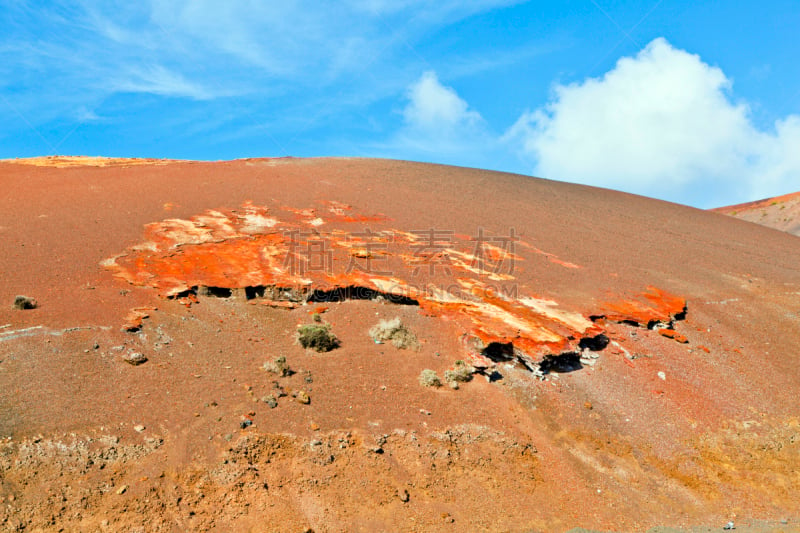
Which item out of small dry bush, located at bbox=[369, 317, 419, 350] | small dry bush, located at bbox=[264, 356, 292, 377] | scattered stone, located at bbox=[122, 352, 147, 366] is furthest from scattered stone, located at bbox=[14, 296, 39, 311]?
small dry bush, located at bbox=[369, 317, 419, 350]

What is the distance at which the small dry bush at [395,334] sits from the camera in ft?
32.9

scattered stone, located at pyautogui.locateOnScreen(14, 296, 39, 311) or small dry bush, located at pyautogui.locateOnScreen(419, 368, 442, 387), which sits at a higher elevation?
scattered stone, located at pyautogui.locateOnScreen(14, 296, 39, 311)

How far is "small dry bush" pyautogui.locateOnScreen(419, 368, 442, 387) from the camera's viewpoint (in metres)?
9.02

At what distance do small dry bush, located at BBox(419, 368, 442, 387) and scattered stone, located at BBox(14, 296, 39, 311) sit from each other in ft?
24.5

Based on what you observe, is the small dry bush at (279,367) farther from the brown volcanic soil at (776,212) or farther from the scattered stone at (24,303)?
the brown volcanic soil at (776,212)

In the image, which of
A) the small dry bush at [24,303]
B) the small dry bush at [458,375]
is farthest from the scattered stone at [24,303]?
the small dry bush at [458,375]

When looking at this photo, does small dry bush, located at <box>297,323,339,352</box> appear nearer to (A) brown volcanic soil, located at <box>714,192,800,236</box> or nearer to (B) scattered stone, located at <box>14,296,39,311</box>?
(B) scattered stone, located at <box>14,296,39,311</box>

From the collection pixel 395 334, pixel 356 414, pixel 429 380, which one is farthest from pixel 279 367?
pixel 429 380

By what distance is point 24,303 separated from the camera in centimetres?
856

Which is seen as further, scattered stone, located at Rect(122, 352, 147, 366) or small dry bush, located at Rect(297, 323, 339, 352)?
small dry bush, located at Rect(297, 323, 339, 352)

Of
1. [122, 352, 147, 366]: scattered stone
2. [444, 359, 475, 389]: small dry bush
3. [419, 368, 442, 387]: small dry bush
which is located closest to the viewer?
[122, 352, 147, 366]: scattered stone

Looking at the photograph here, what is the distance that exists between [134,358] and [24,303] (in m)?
2.67

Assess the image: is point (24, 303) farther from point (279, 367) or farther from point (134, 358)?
point (279, 367)

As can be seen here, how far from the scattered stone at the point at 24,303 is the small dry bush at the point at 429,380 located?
294 inches
